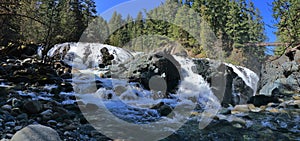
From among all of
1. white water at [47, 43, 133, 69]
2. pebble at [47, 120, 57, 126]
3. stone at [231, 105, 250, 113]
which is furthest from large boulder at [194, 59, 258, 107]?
pebble at [47, 120, 57, 126]

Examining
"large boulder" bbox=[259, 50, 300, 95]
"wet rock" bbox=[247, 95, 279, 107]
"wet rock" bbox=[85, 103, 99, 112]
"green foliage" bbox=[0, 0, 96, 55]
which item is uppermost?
"green foliage" bbox=[0, 0, 96, 55]

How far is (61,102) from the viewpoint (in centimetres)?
552

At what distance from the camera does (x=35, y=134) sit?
2.53m

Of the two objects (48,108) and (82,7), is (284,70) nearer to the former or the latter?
(48,108)

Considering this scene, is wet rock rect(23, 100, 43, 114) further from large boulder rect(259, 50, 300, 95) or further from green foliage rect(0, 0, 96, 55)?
large boulder rect(259, 50, 300, 95)

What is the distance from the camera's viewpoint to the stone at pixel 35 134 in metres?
2.47

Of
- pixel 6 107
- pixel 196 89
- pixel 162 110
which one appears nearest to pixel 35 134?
pixel 6 107

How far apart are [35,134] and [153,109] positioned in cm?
358

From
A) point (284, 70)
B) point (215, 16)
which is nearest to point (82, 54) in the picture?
point (284, 70)

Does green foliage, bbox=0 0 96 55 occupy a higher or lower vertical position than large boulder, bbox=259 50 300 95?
higher

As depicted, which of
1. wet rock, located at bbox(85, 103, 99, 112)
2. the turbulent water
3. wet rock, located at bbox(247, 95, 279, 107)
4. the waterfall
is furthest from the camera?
the waterfall

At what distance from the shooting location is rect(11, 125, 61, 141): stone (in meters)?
2.47

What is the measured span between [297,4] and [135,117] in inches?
136

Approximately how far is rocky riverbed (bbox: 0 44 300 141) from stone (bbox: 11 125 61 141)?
0.5 inches
